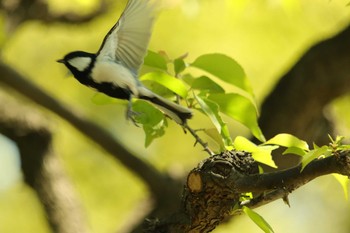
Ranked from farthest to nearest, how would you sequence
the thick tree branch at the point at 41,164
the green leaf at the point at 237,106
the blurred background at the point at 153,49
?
the blurred background at the point at 153,49 < the thick tree branch at the point at 41,164 < the green leaf at the point at 237,106

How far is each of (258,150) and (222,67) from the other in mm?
202

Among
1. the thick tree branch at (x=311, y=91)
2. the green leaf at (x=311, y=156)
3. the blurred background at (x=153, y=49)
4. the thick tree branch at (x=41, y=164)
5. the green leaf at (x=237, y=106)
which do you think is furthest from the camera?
the blurred background at (x=153, y=49)

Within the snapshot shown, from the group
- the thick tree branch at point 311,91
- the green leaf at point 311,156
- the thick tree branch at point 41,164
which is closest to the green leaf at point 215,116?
the green leaf at point 311,156

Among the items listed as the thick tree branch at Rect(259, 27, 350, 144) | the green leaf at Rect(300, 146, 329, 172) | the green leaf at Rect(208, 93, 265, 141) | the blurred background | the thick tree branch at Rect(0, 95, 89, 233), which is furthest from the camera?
the blurred background

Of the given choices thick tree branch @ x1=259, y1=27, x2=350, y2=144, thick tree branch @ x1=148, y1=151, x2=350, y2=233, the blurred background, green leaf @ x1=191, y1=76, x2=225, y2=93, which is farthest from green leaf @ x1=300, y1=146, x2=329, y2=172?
the blurred background

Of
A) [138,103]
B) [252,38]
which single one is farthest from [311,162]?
[252,38]

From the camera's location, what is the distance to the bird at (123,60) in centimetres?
108

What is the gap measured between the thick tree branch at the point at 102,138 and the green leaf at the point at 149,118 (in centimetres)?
123

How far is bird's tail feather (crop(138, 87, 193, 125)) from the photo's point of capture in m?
1.15

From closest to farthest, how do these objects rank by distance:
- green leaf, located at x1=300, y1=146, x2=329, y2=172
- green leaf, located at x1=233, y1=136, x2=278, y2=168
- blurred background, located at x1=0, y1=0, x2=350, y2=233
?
green leaf, located at x1=300, y1=146, x2=329, y2=172
green leaf, located at x1=233, y1=136, x2=278, y2=168
blurred background, located at x1=0, y1=0, x2=350, y2=233

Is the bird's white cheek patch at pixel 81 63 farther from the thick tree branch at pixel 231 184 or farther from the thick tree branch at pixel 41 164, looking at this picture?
the thick tree branch at pixel 41 164

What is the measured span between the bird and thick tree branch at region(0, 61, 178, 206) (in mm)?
1305

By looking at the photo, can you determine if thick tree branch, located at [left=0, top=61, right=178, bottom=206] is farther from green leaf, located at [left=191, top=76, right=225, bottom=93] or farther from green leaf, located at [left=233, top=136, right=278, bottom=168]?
green leaf, located at [left=233, top=136, right=278, bottom=168]

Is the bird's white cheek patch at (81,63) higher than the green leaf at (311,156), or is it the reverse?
the bird's white cheek patch at (81,63)
